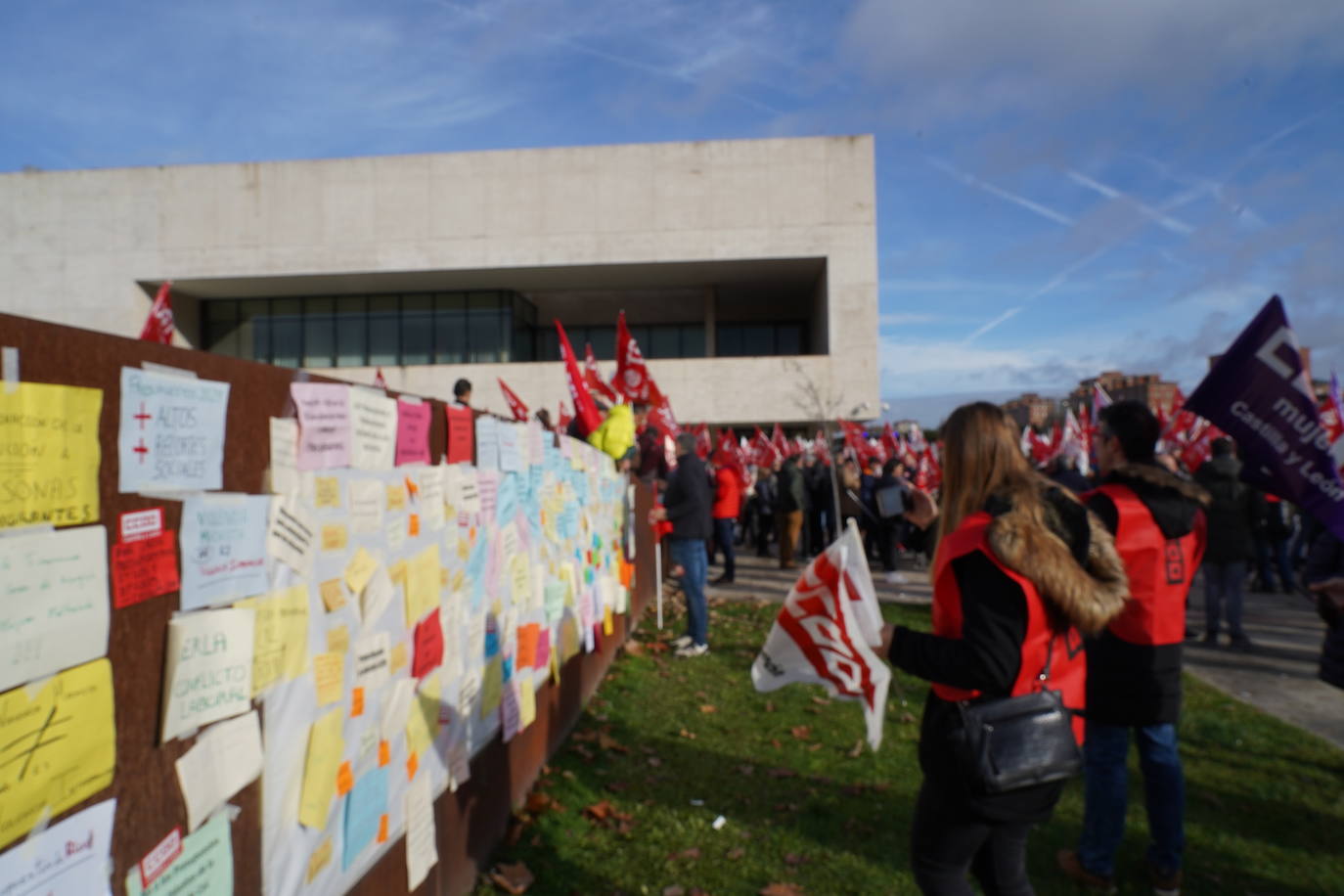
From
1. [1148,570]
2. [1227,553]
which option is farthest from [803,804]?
[1227,553]

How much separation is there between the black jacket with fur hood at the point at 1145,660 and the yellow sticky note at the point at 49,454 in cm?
361

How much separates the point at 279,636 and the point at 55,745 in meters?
0.72

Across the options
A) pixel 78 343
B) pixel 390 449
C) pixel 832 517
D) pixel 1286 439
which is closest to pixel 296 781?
pixel 390 449

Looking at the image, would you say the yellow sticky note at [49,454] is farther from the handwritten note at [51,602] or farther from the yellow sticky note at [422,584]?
the yellow sticky note at [422,584]

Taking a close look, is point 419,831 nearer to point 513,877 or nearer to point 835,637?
point 513,877

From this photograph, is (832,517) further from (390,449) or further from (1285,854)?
(390,449)

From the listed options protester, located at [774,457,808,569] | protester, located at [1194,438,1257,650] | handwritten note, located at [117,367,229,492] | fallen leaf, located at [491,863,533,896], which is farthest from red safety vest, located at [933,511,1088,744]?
protester, located at [774,457,808,569]

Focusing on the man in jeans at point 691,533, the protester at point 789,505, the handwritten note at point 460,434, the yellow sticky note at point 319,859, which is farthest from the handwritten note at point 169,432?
the protester at point 789,505

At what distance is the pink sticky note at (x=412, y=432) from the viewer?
3.14 meters

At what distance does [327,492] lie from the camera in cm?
257

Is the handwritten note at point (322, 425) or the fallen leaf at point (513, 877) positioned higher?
the handwritten note at point (322, 425)

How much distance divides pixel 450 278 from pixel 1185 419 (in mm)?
27740

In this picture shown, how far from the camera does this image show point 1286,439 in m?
3.92

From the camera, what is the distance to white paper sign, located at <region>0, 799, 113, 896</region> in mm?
1482
